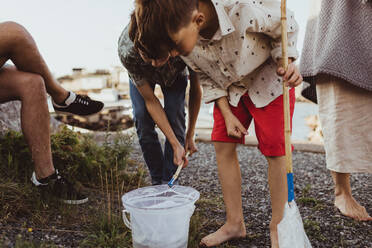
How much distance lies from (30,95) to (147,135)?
781mm

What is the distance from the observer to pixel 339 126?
2.02 m

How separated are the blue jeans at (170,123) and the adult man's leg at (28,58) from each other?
39 centimetres

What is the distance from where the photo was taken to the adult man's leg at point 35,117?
1906 mm

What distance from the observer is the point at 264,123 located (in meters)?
1.66

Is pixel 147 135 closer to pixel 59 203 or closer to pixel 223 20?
pixel 59 203

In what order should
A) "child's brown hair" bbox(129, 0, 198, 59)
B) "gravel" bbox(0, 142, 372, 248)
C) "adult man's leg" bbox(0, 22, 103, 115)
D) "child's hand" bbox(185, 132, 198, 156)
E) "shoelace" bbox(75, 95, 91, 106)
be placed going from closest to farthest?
"child's brown hair" bbox(129, 0, 198, 59) < "gravel" bbox(0, 142, 372, 248) < "adult man's leg" bbox(0, 22, 103, 115) < "child's hand" bbox(185, 132, 198, 156) < "shoelace" bbox(75, 95, 91, 106)

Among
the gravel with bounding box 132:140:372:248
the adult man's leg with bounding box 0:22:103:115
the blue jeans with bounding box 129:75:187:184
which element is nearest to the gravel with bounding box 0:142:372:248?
the gravel with bounding box 132:140:372:248

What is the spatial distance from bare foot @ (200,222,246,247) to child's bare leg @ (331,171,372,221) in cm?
71

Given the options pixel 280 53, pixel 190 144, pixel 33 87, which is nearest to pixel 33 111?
pixel 33 87

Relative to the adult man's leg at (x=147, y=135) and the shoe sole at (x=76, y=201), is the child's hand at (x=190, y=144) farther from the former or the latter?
the shoe sole at (x=76, y=201)

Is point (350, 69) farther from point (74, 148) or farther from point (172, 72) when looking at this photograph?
point (74, 148)

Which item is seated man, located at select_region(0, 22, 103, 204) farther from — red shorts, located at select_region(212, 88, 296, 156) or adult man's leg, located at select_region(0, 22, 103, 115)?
red shorts, located at select_region(212, 88, 296, 156)

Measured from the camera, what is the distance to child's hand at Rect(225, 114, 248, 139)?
1.68 metres

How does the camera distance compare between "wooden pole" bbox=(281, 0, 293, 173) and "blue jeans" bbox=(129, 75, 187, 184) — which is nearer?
"wooden pole" bbox=(281, 0, 293, 173)
